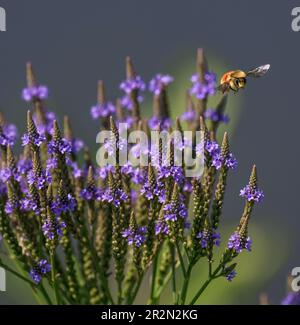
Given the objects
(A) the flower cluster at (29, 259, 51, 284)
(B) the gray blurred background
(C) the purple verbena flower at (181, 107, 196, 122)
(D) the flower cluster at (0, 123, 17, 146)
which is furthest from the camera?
(B) the gray blurred background

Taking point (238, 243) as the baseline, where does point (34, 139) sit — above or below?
above

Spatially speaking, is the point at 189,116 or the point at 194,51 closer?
the point at 189,116

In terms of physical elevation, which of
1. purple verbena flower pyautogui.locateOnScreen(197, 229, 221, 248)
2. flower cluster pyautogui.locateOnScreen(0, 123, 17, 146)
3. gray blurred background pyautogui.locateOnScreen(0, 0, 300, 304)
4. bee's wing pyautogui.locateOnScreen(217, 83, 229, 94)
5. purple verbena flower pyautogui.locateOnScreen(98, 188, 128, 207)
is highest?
gray blurred background pyautogui.locateOnScreen(0, 0, 300, 304)

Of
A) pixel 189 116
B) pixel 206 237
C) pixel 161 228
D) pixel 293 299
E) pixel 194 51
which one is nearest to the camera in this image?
pixel 293 299

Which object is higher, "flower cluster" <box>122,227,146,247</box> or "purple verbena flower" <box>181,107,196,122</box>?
"purple verbena flower" <box>181,107,196,122</box>

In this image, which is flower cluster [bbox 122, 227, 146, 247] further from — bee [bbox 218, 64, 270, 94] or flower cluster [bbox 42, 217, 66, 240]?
bee [bbox 218, 64, 270, 94]

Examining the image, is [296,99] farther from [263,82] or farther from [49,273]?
[49,273]

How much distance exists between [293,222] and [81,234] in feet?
11.4

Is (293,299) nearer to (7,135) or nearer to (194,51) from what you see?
(7,135)

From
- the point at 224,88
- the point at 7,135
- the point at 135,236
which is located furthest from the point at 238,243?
the point at 7,135

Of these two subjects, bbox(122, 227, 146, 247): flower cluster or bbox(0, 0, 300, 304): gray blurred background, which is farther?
bbox(0, 0, 300, 304): gray blurred background

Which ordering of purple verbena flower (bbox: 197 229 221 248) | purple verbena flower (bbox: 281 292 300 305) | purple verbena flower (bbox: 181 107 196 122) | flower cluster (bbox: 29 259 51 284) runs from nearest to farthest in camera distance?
purple verbena flower (bbox: 281 292 300 305), purple verbena flower (bbox: 197 229 221 248), flower cluster (bbox: 29 259 51 284), purple verbena flower (bbox: 181 107 196 122)

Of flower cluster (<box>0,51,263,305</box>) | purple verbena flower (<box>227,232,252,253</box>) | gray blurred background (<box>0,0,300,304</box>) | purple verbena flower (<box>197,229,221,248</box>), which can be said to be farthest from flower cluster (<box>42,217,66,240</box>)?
gray blurred background (<box>0,0,300,304</box>)

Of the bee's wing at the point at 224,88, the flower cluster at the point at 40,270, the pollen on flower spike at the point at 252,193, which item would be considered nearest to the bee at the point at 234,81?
the bee's wing at the point at 224,88
